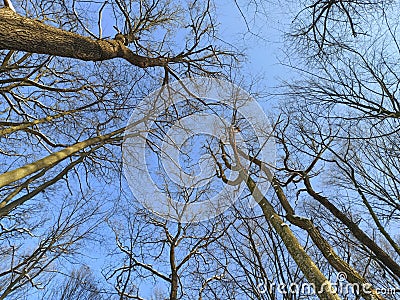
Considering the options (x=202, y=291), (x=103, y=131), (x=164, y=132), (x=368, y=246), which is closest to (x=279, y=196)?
(x=368, y=246)

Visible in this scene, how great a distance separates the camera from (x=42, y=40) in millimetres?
Answer: 2615

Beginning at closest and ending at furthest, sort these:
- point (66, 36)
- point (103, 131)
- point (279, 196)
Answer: point (66, 36) → point (279, 196) → point (103, 131)

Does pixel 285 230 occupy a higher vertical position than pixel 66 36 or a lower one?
lower

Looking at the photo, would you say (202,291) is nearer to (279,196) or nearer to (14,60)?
(279,196)

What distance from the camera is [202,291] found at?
A: 6.28 m

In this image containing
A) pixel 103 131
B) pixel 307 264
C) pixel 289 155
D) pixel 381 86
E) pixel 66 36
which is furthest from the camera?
pixel 103 131

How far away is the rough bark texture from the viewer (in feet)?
7.86

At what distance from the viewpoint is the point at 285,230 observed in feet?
12.6

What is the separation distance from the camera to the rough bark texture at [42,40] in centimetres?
239

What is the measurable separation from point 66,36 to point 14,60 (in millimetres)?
3577

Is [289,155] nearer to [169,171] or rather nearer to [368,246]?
[368,246]

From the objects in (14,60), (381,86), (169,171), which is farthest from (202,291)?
(14,60)

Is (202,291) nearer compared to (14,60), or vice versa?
(14,60)

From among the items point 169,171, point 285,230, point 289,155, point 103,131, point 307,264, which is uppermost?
point 103,131
